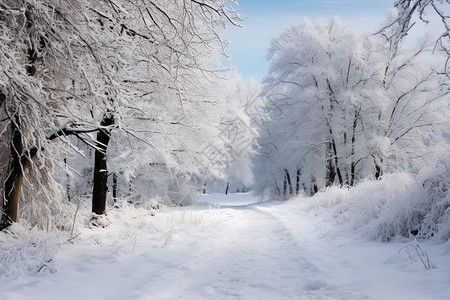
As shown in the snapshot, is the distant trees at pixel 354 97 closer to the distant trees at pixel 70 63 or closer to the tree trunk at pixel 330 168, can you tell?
the tree trunk at pixel 330 168

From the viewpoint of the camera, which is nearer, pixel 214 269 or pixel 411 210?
pixel 214 269

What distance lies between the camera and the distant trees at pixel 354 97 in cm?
1711

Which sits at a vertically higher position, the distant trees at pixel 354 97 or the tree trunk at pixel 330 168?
the distant trees at pixel 354 97

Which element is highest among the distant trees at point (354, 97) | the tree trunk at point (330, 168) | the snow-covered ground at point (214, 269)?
the distant trees at point (354, 97)

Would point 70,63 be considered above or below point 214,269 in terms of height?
above

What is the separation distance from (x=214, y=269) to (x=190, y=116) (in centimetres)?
450

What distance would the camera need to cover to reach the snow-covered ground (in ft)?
12.4

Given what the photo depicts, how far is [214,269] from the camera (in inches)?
197

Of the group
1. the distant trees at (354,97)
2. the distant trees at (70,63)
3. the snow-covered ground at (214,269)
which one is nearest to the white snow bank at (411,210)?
the snow-covered ground at (214,269)

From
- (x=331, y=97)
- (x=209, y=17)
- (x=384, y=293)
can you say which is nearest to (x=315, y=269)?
(x=384, y=293)

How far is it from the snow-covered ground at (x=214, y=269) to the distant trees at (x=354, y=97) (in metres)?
11.8

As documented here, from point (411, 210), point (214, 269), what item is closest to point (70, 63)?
point (214, 269)

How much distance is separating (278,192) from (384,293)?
28336 millimetres

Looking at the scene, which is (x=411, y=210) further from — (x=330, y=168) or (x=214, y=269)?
(x=330, y=168)
